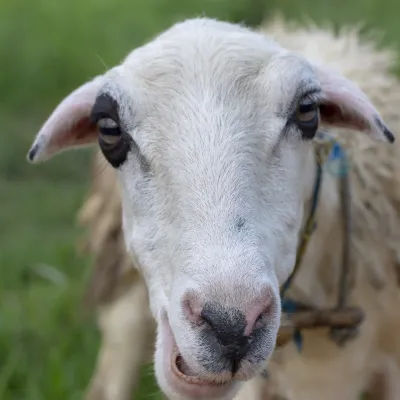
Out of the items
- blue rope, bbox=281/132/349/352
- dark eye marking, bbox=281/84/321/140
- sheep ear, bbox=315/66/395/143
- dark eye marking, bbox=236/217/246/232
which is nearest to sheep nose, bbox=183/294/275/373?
dark eye marking, bbox=236/217/246/232

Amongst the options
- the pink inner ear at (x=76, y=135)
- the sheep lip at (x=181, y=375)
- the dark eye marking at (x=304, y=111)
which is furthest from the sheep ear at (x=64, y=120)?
the sheep lip at (x=181, y=375)

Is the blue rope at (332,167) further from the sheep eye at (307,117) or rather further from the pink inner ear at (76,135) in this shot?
the pink inner ear at (76,135)

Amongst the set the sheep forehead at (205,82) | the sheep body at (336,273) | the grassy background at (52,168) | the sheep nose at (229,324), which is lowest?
the grassy background at (52,168)

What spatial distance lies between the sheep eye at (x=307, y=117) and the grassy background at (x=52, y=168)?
73cm

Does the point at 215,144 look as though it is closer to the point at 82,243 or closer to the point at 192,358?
the point at 192,358

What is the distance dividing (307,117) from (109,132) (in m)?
0.58

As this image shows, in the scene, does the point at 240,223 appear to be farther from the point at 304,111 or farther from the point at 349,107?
the point at 349,107

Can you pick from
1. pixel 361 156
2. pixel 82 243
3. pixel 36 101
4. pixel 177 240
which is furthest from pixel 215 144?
pixel 36 101

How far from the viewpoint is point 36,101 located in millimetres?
8117

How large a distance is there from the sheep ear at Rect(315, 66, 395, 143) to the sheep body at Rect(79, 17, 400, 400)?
0.35 metres

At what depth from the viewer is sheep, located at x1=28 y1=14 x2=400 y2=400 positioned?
2336mm

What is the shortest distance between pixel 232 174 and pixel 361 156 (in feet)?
3.86

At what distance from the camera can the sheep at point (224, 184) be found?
7.66ft

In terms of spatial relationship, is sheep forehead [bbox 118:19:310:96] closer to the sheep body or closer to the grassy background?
the grassy background
